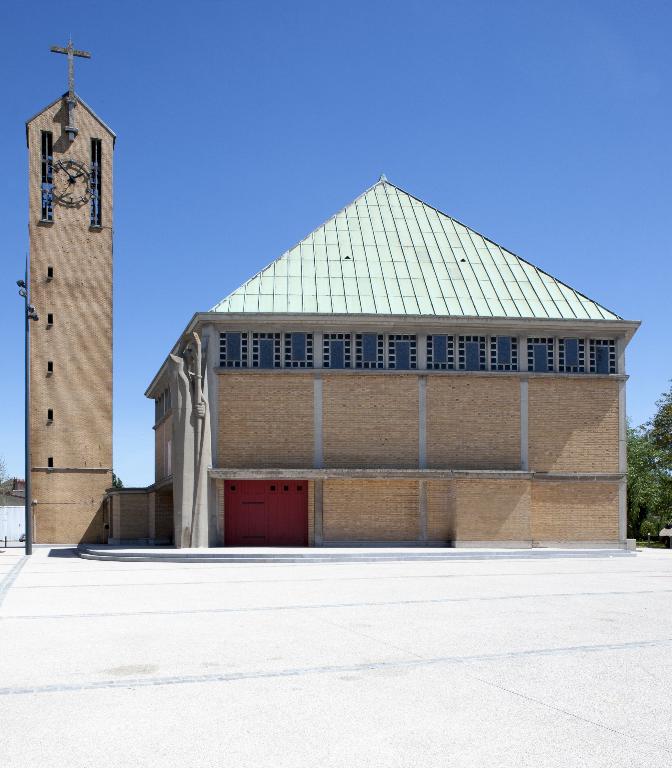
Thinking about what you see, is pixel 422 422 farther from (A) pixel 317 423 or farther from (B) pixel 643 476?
(B) pixel 643 476

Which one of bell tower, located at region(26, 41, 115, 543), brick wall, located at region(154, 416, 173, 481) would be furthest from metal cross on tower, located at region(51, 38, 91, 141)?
brick wall, located at region(154, 416, 173, 481)

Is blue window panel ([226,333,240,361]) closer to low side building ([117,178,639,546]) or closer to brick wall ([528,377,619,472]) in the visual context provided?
low side building ([117,178,639,546])

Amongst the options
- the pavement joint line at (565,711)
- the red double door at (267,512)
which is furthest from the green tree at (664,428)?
the pavement joint line at (565,711)

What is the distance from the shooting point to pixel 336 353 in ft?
117

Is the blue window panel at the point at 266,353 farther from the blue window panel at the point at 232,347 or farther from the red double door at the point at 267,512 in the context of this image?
the red double door at the point at 267,512

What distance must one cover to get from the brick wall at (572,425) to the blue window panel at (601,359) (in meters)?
0.49

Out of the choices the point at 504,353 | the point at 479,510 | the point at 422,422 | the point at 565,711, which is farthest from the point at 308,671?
the point at 504,353

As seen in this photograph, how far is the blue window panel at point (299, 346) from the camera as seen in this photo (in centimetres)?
3550

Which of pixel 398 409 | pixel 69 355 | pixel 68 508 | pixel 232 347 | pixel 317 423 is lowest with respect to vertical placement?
pixel 68 508

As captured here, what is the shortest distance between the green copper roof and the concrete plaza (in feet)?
64.3

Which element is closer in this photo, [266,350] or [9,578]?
[9,578]

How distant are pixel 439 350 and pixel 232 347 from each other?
8019 millimetres

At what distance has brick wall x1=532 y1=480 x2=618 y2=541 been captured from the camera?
1410 inches

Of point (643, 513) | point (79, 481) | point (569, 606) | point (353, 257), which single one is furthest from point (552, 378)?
point (643, 513)
